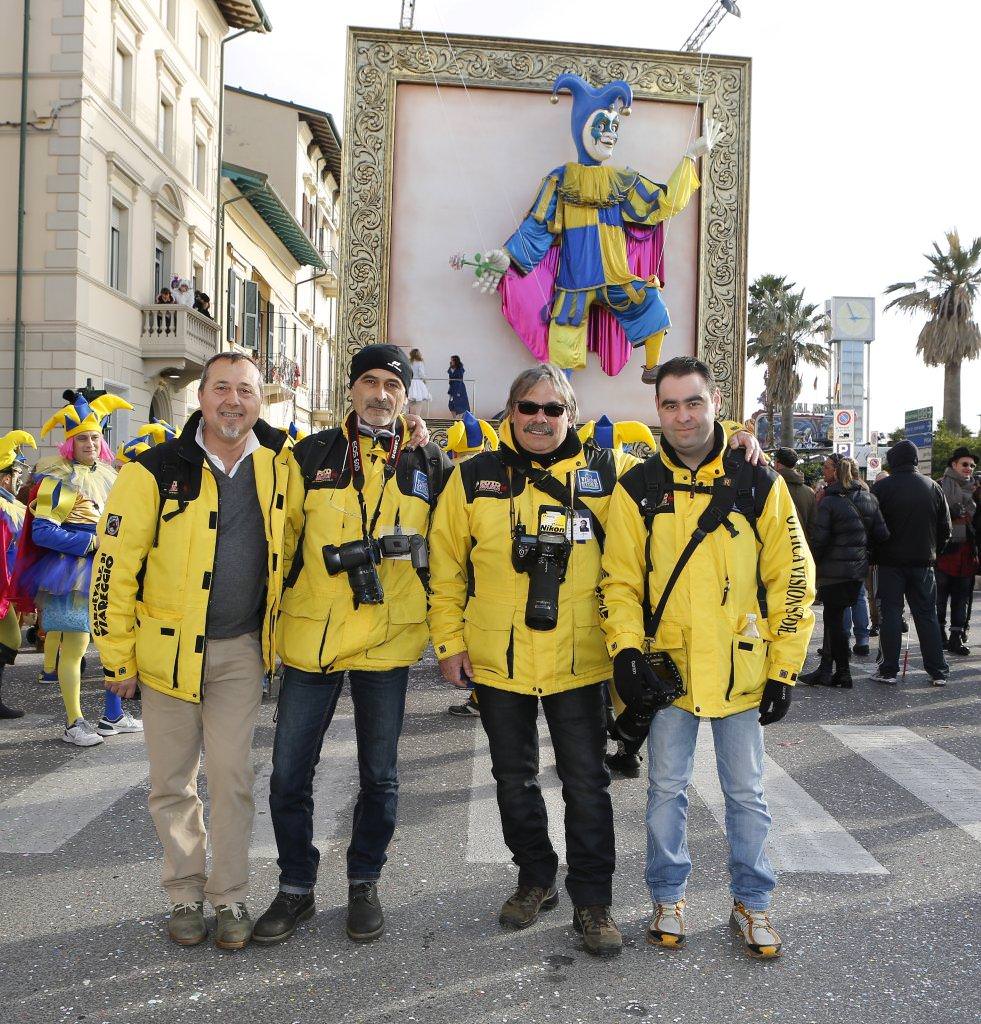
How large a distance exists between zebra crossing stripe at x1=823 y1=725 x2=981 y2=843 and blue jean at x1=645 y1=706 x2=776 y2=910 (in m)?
1.84

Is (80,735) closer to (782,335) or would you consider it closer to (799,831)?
(799,831)

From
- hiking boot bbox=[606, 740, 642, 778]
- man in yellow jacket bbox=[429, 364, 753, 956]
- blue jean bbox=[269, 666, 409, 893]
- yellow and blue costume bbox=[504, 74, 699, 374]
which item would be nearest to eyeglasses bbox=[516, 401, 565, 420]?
man in yellow jacket bbox=[429, 364, 753, 956]

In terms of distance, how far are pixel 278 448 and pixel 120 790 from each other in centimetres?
253

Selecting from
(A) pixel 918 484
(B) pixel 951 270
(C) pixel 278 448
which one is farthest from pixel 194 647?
(B) pixel 951 270

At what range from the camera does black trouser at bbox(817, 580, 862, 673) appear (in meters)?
8.25

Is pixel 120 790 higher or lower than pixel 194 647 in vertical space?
lower

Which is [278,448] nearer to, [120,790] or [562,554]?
[562,554]

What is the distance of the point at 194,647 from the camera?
342 centimetres

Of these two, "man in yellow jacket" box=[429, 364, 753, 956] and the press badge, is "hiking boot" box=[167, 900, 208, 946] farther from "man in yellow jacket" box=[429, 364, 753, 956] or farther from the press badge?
the press badge

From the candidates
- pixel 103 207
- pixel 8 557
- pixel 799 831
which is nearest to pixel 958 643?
pixel 799 831

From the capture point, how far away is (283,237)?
33.6m

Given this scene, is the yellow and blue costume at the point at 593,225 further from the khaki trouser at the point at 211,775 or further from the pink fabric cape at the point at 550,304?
the khaki trouser at the point at 211,775

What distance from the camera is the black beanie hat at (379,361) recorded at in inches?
143

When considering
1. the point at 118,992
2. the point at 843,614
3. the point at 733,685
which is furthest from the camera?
the point at 843,614
